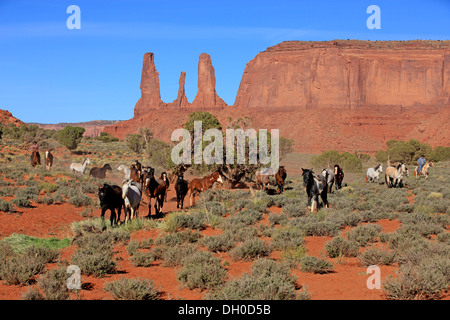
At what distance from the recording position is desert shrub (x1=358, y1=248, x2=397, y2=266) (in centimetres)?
922

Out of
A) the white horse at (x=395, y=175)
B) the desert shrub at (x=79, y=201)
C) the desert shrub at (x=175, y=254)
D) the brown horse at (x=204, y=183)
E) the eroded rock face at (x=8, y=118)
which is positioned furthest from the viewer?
the eroded rock face at (x=8, y=118)

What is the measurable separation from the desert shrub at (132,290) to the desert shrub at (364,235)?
21.0 feet

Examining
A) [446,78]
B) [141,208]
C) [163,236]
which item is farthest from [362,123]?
[163,236]

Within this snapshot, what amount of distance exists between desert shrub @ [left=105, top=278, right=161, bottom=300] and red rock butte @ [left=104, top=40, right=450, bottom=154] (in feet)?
379

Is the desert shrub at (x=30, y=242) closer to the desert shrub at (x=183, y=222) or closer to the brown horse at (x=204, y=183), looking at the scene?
the desert shrub at (x=183, y=222)

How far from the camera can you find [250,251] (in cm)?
1008

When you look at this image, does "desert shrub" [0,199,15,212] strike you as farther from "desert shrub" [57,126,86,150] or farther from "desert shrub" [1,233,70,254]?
"desert shrub" [57,126,86,150]

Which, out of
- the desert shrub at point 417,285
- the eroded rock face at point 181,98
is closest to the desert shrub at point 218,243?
the desert shrub at point 417,285

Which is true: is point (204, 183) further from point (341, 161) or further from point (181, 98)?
point (181, 98)

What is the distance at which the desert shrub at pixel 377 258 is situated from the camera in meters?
9.22

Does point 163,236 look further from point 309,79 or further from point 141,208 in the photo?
point 309,79

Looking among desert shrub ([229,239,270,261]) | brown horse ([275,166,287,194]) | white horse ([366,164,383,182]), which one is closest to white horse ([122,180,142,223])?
desert shrub ([229,239,270,261])

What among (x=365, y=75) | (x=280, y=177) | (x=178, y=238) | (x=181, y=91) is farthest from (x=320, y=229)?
(x=181, y=91)
